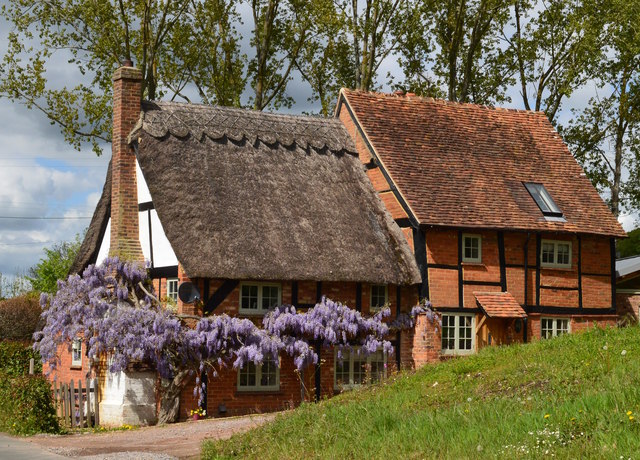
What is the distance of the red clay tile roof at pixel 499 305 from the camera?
24531mm

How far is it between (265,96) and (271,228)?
13.9 m

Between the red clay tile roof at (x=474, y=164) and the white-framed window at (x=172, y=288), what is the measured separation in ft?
21.1

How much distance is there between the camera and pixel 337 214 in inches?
965

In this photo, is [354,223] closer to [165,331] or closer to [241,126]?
[241,126]

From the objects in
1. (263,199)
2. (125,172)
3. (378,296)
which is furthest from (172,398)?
(378,296)

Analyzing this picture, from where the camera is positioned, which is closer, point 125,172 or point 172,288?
point 172,288

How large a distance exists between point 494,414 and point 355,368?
41.3 ft

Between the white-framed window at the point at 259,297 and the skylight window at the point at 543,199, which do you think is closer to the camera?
the white-framed window at the point at 259,297

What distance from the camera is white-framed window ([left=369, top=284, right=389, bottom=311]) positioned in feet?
80.1

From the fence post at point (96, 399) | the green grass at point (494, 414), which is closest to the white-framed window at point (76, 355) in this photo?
the fence post at point (96, 399)

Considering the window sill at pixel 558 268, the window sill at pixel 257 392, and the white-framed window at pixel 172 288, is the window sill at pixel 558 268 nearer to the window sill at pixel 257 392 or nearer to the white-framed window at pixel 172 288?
the window sill at pixel 257 392

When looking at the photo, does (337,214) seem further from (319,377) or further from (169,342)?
(169,342)

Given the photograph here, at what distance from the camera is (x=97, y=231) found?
2552 cm

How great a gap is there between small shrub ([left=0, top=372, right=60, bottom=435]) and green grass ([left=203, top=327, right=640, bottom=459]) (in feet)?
18.9
